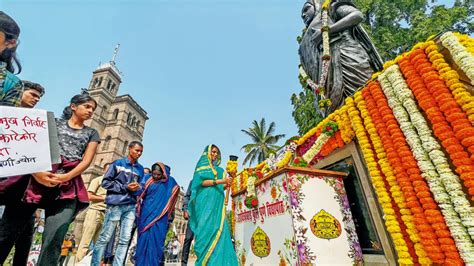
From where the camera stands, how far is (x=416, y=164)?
6.68ft

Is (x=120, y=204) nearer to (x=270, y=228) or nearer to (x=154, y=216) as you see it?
(x=154, y=216)

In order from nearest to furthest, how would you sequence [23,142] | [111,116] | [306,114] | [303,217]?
[23,142]
[303,217]
[306,114]
[111,116]

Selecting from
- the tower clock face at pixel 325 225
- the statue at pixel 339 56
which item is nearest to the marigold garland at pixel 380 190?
the tower clock face at pixel 325 225

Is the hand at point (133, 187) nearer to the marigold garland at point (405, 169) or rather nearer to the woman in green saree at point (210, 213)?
the woman in green saree at point (210, 213)

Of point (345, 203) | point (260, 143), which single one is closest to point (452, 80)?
point (345, 203)

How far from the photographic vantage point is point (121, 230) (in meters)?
3.58

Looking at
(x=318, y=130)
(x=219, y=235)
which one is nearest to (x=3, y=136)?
(x=219, y=235)

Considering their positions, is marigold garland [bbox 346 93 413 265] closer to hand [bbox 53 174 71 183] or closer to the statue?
the statue

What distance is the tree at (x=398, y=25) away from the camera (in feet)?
40.5

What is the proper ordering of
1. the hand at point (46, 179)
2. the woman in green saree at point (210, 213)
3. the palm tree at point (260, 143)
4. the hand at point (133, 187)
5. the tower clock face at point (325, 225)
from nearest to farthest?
the hand at point (46, 179) → the tower clock face at point (325, 225) → the woman in green saree at point (210, 213) → the hand at point (133, 187) → the palm tree at point (260, 143)

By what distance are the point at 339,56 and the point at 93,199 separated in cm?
535

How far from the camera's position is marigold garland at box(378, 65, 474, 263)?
5.53 ft

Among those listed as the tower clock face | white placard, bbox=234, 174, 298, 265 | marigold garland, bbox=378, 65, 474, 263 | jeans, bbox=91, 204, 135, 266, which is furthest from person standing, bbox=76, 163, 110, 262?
marigold garland, bbox=378, 65, 474, 263

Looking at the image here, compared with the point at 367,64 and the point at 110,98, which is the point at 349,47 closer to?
the point at 367,64
